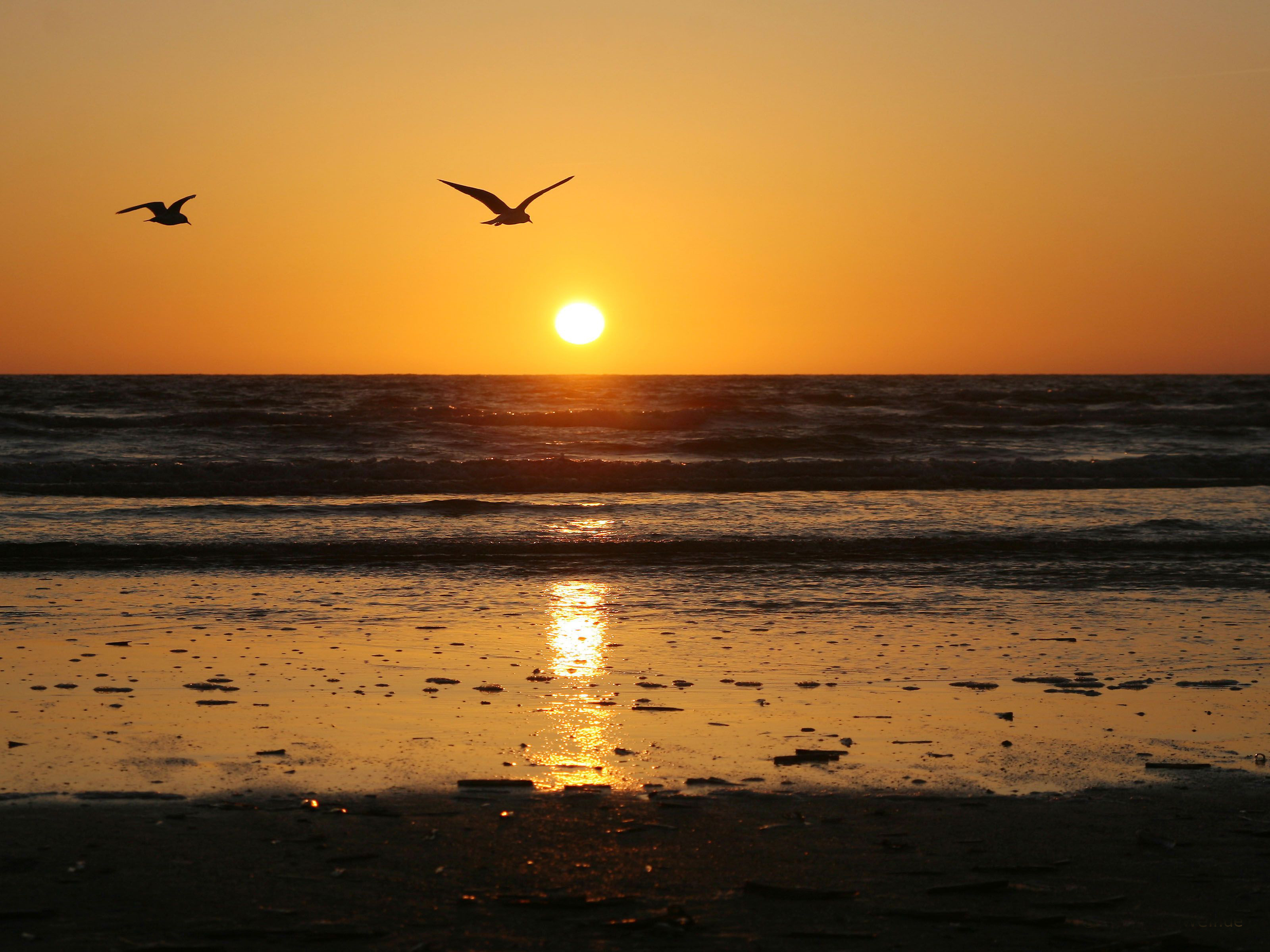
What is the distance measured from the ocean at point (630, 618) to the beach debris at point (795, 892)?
1.07m

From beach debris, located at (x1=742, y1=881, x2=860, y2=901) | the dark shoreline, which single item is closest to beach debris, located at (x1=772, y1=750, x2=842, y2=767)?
the dark shoreline

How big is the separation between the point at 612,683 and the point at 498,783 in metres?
1.92

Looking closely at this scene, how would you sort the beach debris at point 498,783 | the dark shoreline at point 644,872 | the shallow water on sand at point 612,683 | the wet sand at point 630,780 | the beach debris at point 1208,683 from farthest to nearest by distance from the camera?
the beach debris at point 1208,683 < the shallow water on sand at point 612,683 < the beach debris at point 498,783 < the wet sand at point 630,780 < the dark shoreline at point 644,872

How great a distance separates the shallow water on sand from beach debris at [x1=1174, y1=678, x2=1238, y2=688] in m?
0.06

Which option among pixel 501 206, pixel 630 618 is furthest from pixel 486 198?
pixel 630 618

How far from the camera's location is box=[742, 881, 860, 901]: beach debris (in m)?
3.91

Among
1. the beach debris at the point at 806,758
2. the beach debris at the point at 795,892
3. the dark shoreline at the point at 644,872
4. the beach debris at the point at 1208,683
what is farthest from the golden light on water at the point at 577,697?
the beach debris at the point at 1208,683

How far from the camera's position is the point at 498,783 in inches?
197

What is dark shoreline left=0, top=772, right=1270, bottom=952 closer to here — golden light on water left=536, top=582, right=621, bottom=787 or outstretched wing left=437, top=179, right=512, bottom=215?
golden light on water left=536, top=582, right=621, bottom=787

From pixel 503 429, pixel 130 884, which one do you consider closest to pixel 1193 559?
pixel 130 884

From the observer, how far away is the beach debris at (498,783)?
4.96 meters

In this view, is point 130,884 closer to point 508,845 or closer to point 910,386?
point 508,845

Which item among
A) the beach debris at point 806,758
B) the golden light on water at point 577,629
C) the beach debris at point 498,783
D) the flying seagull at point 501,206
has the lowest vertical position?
the golden light on water at point 577,629

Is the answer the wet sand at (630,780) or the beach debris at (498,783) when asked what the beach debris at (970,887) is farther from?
the beach debris at (498,783)
